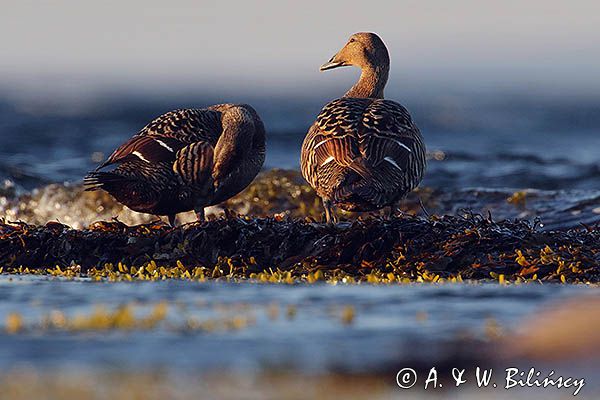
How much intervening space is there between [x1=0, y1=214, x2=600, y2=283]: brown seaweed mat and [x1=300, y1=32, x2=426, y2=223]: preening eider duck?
35 centimetres

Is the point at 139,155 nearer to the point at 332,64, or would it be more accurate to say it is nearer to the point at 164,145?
the point at 164,145

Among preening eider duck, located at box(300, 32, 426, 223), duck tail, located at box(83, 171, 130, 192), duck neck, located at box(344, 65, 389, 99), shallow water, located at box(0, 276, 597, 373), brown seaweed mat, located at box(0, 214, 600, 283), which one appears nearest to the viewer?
shallow water, located at box(0, 276, 597, 373)

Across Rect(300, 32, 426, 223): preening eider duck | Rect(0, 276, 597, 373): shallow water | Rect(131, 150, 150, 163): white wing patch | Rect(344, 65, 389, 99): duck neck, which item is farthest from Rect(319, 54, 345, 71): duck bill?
Rect(0, 276, 597, 373): shallow water

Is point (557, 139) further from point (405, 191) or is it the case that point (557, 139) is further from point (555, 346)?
point (555, 346)

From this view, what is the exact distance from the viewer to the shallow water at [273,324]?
4738mm

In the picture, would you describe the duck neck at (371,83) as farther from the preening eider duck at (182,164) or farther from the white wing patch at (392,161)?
the white wing patch at (392,161)

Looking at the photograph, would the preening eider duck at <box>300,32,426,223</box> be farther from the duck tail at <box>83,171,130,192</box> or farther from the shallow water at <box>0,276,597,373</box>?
the shallow water at <box>0,276,597,373</box>

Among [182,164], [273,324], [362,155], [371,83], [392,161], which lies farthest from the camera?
[371,83]

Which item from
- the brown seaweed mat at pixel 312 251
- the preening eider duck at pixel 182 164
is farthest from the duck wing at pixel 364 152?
the preening eider duck at pixel 182 164

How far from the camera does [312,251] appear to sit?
9.17 m

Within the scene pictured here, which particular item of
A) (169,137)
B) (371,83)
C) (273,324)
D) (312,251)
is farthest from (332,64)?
(273,324)

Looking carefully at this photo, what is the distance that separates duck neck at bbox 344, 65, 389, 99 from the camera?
40.9 feet

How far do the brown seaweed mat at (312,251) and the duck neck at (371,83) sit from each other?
9.87 feet

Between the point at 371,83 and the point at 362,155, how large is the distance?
286 centimetres
